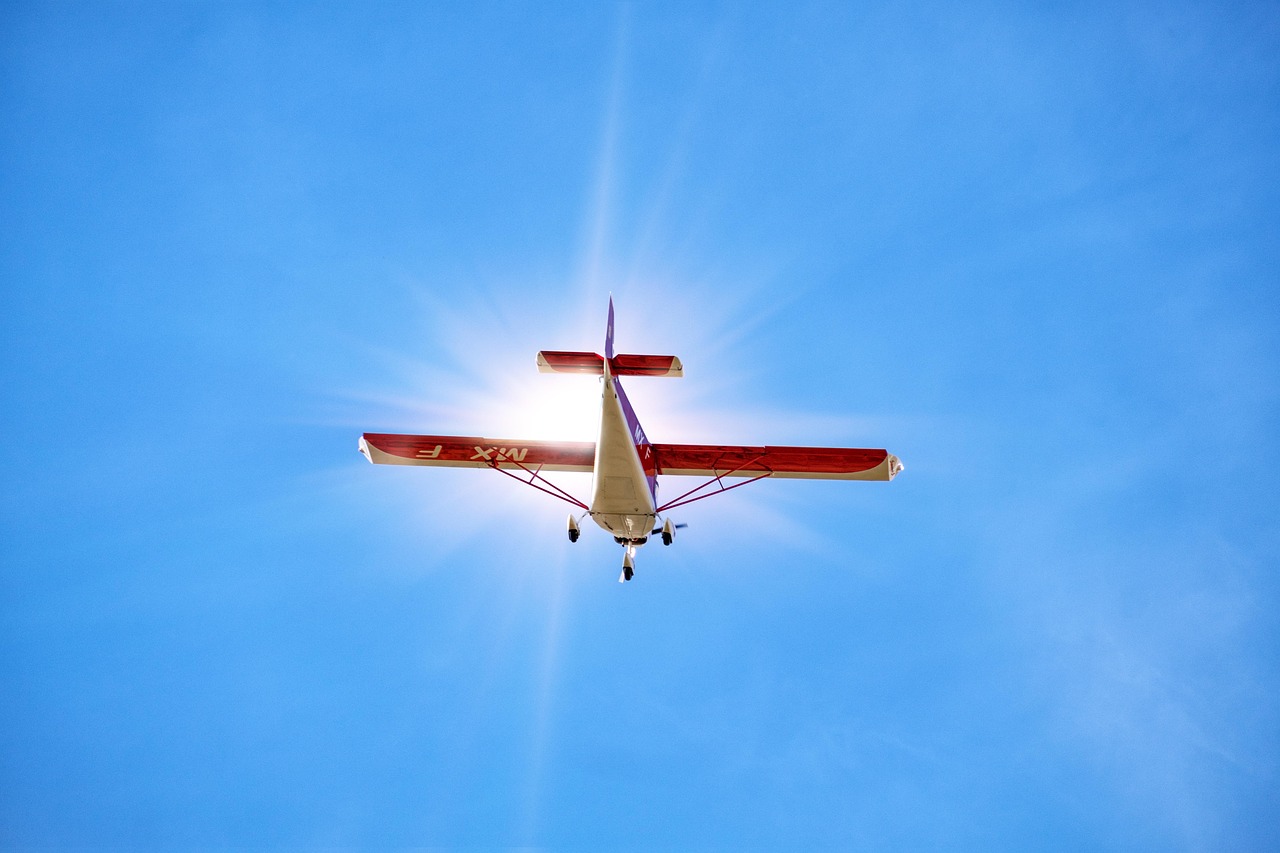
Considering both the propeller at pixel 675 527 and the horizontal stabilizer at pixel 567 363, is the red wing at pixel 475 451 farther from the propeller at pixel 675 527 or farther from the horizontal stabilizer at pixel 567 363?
the horizontal stabilizer at pixel 567 363

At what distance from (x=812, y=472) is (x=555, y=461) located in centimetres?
768

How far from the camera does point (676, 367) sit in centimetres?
2036

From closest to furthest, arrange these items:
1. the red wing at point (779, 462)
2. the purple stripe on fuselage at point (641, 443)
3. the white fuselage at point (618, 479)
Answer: the white fuselage at point (618, 479) < the purple stripe on fuselage at point (641, 443) < the red wing at point (779, 462)

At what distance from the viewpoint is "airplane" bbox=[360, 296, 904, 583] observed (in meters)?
21.1

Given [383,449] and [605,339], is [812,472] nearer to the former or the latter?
[605,339]

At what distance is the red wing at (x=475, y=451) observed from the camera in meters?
24.4

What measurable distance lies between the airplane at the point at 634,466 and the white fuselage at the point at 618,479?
0.03m

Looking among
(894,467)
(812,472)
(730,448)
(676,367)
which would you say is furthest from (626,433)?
(894,467)

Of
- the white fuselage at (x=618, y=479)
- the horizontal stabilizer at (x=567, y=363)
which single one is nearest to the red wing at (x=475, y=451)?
the white fuselage at (x=618, y=479)

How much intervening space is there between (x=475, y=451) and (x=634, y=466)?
6302 millimetres

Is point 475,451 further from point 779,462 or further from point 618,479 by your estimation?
point 779,462

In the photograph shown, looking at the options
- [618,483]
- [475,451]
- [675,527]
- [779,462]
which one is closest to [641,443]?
[618,483]

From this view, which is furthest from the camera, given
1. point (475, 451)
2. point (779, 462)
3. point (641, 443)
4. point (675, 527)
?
point (475, 451)

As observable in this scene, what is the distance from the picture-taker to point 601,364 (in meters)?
20.3
